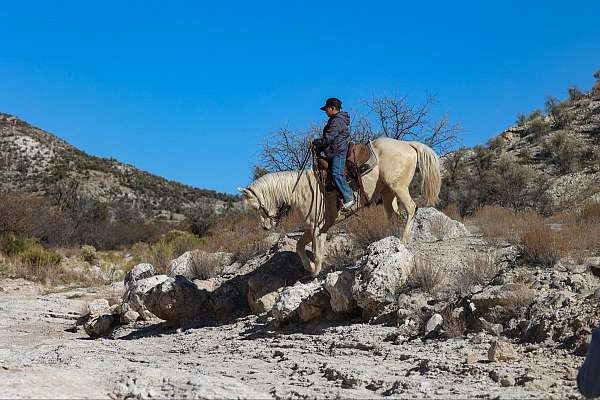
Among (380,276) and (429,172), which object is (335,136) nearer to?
(429,172)

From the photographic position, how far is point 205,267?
13539 millimetres

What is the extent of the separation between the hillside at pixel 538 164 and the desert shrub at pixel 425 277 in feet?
37.1

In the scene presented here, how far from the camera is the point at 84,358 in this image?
6934 mm

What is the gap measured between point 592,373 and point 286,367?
3.24 m

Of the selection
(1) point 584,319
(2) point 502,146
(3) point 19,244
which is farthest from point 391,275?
Answer: (2) point 502,146

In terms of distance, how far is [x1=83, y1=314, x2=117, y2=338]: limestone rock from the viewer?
38.9ft

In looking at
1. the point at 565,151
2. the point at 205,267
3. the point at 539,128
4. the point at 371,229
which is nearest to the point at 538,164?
the point at 565,151

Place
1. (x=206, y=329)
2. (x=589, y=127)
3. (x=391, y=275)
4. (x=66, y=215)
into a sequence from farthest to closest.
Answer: (x=66, y=215) < (x=589, y=127) < (x=206, y=329) < (x=391, y=275)

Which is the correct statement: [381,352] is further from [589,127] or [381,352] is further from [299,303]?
[589,127]

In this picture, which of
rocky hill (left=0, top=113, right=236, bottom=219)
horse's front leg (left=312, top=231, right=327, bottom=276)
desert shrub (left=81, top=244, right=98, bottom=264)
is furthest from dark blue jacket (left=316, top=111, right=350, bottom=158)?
rocky hill (left=0, top=113, right=236, bottom=219)

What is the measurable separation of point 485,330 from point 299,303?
9.58 feet

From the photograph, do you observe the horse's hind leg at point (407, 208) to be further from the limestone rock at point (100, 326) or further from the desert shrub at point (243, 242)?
the limestone rock at point (100, 326)

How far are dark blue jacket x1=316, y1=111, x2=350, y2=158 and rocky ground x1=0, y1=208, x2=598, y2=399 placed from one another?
190cm

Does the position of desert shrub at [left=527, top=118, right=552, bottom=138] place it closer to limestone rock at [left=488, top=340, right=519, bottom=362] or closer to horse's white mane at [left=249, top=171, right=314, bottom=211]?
horse's white mane at [left=249, top=171, right=314, bottom=211]
